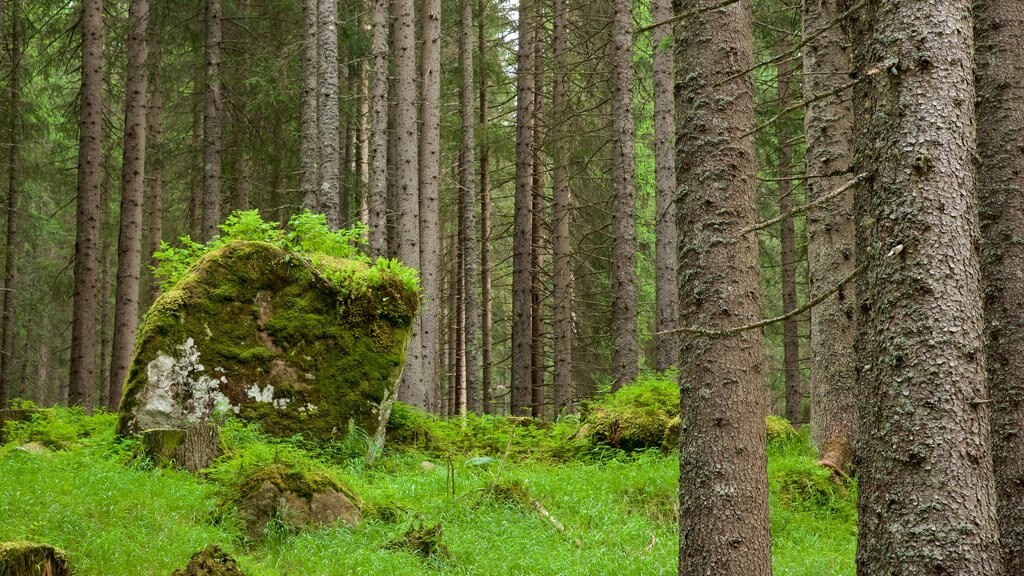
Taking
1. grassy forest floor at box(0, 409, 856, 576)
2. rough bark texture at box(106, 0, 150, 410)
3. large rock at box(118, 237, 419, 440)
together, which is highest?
rough bark texture at box(106, 0, 150, 410)

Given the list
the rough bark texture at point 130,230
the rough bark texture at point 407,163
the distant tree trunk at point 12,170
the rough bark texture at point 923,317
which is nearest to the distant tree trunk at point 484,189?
the rough bark texture at point 407,163

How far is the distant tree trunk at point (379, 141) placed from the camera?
1510 centimetres

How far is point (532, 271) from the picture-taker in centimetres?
2122

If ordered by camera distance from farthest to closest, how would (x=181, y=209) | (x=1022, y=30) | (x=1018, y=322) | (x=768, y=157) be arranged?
(x=181, y=209)
(x=768, y=157)
(x=1022, y=30)
(x=1018, y=322)

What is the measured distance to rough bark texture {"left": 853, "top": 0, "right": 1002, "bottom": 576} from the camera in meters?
3.55

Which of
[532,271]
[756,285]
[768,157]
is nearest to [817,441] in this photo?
[756,285]

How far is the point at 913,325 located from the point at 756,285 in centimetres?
162

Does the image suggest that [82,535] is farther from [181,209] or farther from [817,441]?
[181,209]

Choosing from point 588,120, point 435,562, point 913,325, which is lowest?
point 435,562

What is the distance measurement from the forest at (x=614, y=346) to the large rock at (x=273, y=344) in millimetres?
35

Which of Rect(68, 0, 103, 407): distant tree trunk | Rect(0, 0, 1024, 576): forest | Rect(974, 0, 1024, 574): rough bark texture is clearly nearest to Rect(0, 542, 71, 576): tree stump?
Rect(0, 0, 1024, 576): forest

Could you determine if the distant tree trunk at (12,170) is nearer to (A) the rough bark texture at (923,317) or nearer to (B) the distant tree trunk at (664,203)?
(B) the distant tree trunk at (664,203)

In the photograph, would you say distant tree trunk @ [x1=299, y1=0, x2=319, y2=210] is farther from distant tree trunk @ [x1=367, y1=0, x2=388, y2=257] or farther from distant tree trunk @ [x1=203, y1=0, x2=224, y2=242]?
distant tree trunk @ [x1=203, y1=0, x2=224, y2=242]

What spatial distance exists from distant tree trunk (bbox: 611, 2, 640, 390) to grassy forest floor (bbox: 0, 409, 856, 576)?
4.95 meters
